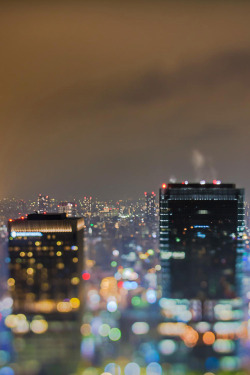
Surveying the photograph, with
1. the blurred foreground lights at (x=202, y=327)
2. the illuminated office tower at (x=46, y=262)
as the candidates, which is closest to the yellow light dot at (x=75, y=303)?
the illuminated office tower at (x=46, y=262)

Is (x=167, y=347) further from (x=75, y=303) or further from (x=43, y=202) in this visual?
(x=43, y=202)

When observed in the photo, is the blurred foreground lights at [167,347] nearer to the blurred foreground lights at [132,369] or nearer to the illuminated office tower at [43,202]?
the blurred foreground lights at [132,369]

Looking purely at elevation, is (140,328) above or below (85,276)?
below

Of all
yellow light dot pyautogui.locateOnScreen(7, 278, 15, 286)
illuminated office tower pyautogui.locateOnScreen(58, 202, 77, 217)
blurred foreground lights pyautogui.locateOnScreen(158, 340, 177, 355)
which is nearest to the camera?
blurred foreground lights pyautogui.locateOnScreen(158, 340, 177, 355)

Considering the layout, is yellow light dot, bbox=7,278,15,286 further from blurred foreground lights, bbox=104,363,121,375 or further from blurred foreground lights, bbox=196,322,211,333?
blurred foreground lights, bbox=196,322,211,333

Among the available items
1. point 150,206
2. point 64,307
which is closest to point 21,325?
point 64,307

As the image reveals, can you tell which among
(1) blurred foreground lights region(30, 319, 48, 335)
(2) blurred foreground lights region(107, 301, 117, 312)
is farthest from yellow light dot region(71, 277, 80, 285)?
(1) blurred foreground lights region(30, 319, 48, 335)
